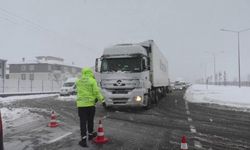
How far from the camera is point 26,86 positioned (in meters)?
52.5

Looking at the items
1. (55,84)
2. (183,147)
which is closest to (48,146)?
(183,147)

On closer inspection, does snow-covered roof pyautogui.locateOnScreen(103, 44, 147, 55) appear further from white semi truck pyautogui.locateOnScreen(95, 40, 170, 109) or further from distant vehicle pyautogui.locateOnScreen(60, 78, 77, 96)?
distant vehicle pyautogui.locateOnScreen(60, 78, 77, 96)

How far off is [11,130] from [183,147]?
6.78 meters

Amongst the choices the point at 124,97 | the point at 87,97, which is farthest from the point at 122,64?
the point at 87,97

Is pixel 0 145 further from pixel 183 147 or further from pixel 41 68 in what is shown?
pixel 41 68

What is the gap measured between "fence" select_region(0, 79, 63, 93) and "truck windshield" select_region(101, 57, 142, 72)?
31477 mm

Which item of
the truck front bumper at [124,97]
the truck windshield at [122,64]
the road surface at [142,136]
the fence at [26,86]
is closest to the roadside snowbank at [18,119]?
the road surface at [142,136]

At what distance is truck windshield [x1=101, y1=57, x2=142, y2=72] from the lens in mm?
17188

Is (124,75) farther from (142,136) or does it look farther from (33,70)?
(33,70)

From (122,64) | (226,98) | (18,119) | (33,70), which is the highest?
(33,70)

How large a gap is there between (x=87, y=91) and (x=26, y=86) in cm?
4634

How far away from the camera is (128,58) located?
1758cm

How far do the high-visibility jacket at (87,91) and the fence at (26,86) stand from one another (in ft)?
130

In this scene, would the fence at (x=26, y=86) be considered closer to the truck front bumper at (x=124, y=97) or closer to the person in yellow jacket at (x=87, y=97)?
the truck front bumper at (x=124, y=97)
